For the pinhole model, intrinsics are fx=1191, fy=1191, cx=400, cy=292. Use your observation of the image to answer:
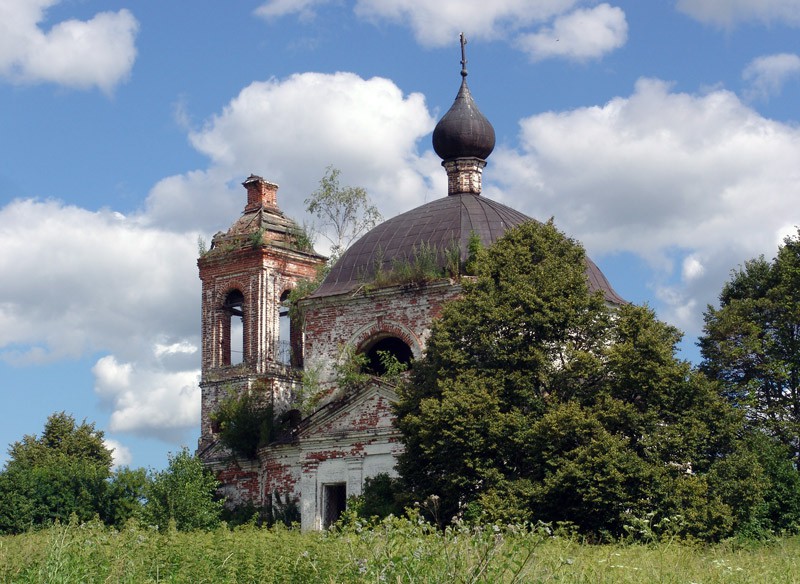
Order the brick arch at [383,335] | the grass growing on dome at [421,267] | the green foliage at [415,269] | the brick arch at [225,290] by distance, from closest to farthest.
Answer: the grass growing on dome at [421,267] < the green foliage at [415,269] < the brick arch at [383,335] < the brick arch at [225,290]

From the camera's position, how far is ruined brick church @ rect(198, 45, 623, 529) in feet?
71.9

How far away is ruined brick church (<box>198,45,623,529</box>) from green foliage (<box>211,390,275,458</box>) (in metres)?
0.35

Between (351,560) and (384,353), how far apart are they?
14.2 meters

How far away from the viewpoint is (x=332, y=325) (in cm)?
2377

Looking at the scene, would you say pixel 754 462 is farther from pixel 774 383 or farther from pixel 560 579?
pixel 560 579

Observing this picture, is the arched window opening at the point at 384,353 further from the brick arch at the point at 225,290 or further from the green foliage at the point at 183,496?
the brick arch at the point at 225,290

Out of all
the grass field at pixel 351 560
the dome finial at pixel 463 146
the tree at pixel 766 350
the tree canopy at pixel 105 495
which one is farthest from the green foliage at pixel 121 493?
the grass field at pixel 351 560

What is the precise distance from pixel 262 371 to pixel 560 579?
19759mm

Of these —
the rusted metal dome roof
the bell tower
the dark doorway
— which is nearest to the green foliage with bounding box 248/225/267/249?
the bell tower

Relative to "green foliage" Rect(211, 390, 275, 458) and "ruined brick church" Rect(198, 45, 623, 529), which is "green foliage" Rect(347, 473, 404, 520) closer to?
"ruined brick church" Rect(198, 45, 623, 529)

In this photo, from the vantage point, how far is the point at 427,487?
58.4 ft

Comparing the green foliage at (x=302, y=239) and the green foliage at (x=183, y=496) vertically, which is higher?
the green foliage at (x=302, y=239)

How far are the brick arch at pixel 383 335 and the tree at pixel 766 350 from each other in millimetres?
6005

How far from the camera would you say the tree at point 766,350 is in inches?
914
